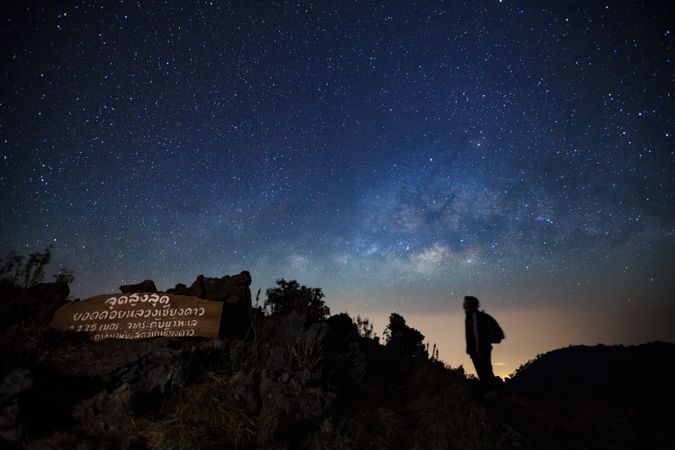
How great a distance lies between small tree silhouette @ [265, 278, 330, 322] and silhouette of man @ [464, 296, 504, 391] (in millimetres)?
4110

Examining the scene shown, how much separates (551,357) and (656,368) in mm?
4225

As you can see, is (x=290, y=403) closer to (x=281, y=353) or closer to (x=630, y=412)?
(x=281, y=353)

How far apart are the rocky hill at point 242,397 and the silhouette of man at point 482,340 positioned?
0.47 meters

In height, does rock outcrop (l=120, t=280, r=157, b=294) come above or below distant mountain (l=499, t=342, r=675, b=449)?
above

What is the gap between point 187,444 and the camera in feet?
13.8

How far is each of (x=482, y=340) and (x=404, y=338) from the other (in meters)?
4.06

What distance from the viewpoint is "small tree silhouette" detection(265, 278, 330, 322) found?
10.2 meters

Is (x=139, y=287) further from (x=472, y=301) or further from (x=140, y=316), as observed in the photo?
(x=472, y=301)

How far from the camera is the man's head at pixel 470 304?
7934mm

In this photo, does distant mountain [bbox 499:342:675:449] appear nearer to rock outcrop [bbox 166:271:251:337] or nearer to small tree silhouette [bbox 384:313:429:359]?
small tree silhouette [bbox 384:313:429:359]

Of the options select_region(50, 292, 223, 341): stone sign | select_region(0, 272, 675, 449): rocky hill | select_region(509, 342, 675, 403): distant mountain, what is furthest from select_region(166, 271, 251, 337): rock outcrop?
select_region(509, 342, 675, 403): distant mountain

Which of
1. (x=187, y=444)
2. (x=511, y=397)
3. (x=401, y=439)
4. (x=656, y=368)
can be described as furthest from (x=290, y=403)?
(x=656, y=368)

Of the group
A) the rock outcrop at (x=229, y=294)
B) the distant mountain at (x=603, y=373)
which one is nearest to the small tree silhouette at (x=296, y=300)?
the rock outcrop at (x=229, y=294)

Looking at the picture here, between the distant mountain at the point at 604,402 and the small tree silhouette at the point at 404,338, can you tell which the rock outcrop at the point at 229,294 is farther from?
the distant mountain at the point at 604,402
